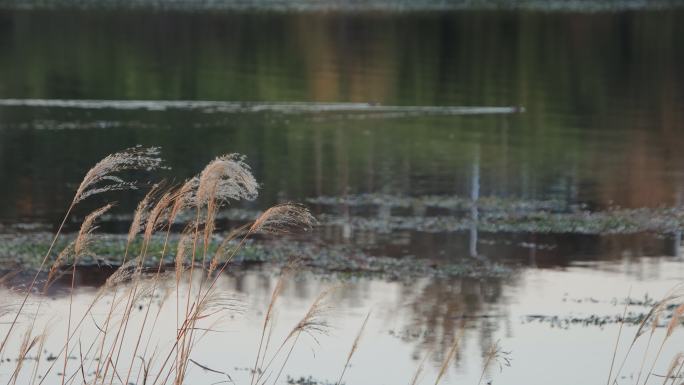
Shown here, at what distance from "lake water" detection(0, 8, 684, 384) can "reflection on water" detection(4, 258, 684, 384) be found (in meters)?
0.04

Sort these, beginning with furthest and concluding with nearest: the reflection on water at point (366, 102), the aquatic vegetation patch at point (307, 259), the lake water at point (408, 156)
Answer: the reflection on water at point (366, 102), the aquatic vegetation patch at point (307, 259), the lake water at point (408, 156)

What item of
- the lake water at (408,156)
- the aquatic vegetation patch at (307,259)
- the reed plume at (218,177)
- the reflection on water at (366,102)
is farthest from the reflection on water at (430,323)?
the reflection on water at (366,102)

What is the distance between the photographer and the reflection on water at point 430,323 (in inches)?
453

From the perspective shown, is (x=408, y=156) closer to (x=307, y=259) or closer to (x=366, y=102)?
(x=307, y=259)

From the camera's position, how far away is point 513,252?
16.7 meters

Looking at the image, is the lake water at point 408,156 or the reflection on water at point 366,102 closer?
the lake water at point 408,156

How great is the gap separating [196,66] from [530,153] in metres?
26.4

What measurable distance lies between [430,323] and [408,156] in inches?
541

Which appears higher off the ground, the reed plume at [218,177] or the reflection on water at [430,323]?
the reed plume at [218,177]

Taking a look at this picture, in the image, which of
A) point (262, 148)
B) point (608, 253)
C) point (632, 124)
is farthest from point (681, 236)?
point (632, 124)

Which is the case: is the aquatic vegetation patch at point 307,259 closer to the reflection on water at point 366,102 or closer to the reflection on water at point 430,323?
the reflection on water at point 430,323

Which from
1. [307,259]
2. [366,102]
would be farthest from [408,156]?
[366,102]

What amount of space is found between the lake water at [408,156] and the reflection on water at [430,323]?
0.04 meters

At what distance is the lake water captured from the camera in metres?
12.9
